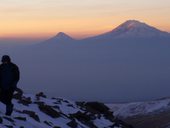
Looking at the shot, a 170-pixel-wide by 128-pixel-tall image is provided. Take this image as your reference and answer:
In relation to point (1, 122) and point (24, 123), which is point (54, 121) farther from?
point (1, 122)

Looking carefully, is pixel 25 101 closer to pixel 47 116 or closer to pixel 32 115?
pixel 47 116

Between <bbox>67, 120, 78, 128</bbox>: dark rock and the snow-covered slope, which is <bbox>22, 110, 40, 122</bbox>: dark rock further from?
<bbox>67, 120, 78, 128</bbox>: dark rock

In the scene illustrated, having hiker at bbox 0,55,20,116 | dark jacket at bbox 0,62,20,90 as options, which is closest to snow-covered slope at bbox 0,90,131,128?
hiker at bbox 0,55,20,116

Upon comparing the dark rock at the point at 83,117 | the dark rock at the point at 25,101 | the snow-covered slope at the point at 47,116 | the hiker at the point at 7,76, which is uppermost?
the hiker at the point at 7,76

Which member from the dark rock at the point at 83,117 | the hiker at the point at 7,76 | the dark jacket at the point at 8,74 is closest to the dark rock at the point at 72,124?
the dark rock at the point at 83,117

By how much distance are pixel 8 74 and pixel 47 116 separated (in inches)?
259

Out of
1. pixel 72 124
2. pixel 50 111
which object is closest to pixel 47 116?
pixel 50 111

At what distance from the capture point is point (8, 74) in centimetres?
2159

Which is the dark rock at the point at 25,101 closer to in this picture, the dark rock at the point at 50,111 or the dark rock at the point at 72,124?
the dark rock at the point at 50,111

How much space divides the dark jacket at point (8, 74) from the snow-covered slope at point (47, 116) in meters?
1.23

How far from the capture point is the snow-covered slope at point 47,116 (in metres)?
22.7

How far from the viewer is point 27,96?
109ft

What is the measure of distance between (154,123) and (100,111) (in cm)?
13078

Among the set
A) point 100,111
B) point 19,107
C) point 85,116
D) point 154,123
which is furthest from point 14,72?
point 154,123
